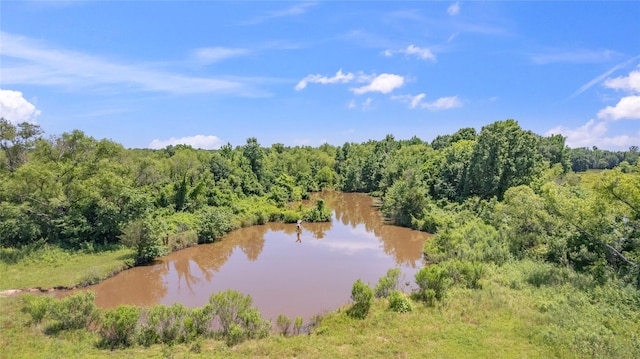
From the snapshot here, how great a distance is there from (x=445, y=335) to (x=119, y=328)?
11558mm

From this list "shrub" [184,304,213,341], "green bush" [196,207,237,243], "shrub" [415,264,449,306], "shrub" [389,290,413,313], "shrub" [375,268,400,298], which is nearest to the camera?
"shrub" [184,304,213,341]

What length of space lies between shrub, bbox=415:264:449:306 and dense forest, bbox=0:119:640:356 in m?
0.06

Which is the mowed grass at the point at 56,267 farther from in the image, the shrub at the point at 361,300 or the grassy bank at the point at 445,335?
the shrub at the point at 361,300

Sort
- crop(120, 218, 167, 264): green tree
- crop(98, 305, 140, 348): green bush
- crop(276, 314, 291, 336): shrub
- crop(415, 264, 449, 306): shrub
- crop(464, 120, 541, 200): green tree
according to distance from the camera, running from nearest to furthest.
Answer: crop(98, 305, 140, 348): green bush
crop(276, 314, 291, 336): shrub
crop(415, 264, 449, 306): shrub
crop(120, 218, 167, 264): green tree
crop(464, 120, 541, 200): green tree

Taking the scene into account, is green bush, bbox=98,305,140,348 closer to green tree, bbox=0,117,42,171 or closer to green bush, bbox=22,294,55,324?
green bush, bbox=22,294,55,324

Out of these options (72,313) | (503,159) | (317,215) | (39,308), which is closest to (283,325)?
(72,313)

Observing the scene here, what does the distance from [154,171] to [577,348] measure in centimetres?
4326

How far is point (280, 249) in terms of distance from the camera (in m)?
29.4

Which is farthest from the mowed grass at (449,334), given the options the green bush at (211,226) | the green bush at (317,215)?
the green bush at (317,215)

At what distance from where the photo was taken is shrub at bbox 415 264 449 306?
16109mm

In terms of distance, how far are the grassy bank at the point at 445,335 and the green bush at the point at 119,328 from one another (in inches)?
16.7

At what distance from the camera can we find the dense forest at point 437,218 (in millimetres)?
14500

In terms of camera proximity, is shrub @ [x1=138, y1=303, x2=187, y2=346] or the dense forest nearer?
shrub @ [x1=138, y1=303, x2=187, y2=346]

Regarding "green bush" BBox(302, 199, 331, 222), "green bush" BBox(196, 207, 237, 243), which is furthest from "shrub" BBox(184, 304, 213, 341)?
"green bush" BBox(302, 199, 331, 222)
